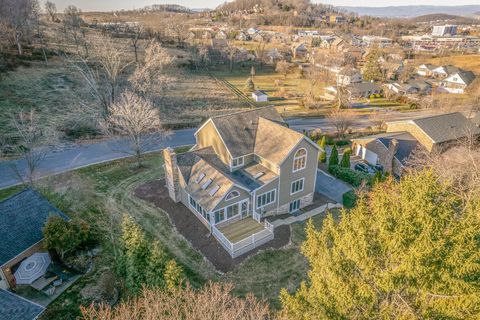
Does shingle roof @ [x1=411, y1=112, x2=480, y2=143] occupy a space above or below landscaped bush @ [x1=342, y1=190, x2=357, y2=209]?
above

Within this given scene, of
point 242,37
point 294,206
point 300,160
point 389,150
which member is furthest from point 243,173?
point 242,37

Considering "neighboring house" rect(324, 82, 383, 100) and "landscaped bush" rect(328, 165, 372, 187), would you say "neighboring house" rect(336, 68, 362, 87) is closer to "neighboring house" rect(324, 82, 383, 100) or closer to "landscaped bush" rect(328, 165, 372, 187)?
"neighboring house" rect(324, 82, 383, 100)

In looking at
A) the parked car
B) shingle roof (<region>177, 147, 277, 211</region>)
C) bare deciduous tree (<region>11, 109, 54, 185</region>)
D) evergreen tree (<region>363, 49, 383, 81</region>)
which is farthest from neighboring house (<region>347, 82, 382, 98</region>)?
bare deciduous tree (<region>11, 109, 54, 185</region>)

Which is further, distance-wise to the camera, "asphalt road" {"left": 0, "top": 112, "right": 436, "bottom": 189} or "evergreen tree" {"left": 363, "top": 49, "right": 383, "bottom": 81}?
"evergreen tree" {"left": 363, "top": 49, "right": 383, "bottom": 81}

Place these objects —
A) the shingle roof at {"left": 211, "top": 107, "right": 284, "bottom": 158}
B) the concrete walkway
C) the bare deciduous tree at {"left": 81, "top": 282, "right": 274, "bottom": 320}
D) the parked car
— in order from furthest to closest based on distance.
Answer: the parked car
the shingle roof at {"left": 211, "top": 107, "right": 284, "bottom": 158}
the concrete walkway
the bare deciduous tree at {"left": 81, "top": 282, "right": 274, "bottom": 320}

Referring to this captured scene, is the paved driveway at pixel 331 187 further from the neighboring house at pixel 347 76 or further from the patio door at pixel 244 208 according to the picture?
the neighboring house at pixel 347 76

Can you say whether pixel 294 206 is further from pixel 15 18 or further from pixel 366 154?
pixel 15 18

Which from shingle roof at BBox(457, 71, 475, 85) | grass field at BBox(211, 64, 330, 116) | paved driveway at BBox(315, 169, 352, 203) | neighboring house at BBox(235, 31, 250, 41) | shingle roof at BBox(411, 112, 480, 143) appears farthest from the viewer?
neighboring house at BBox(235, 31, 250, 41)
